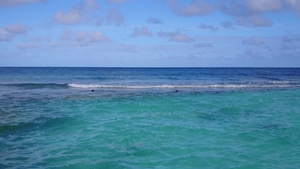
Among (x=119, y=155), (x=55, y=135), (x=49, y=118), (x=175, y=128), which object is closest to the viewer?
(x=119, y=155)

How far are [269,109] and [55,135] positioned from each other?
571 inches

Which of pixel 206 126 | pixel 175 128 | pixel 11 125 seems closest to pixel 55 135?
pixel 11 125

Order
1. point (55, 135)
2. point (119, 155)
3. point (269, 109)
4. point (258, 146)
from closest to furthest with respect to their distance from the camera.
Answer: point (119, 155), point (258, 146), point (55, 135), point (269, 109)

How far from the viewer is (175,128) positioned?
13.6m

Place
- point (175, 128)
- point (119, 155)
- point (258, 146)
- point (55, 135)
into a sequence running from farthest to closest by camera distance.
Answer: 1. point (175, 128)
2. point (55, 135)
3. point (258, 146)
4. point (119, 155)

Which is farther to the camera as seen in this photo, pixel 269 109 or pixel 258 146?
pixel 269 109

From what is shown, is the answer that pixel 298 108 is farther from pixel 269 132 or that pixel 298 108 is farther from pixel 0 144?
pixel 0 144

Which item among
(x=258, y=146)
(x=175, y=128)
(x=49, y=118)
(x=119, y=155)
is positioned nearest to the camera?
(x=119, y=155)

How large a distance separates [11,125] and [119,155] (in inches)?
301

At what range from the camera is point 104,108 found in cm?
1933

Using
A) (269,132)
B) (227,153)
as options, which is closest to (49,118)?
(227,153)

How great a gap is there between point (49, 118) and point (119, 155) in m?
7.89

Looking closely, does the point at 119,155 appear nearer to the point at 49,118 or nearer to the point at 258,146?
the point at 258,146

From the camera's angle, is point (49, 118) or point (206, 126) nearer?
point (206, 126)
